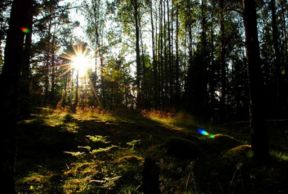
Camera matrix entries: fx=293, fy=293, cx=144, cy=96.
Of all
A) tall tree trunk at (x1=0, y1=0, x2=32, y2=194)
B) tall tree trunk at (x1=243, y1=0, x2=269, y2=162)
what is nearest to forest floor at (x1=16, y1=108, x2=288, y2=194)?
tall tree trunk at (x1=243, y1=0, x2=269, y2=162)

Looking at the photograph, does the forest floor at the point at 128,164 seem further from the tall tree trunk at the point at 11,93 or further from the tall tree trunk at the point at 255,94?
the tall tree trunk at the point at 11,93

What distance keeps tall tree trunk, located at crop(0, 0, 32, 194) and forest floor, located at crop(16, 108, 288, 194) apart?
1.45 metres

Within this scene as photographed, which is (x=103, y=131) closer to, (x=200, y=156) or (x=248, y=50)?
(x=200, y=156)

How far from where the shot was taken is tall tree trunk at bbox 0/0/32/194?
4.57 meters

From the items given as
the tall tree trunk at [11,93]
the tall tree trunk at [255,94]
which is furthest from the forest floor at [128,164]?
the tall tree trunk at [11,93]

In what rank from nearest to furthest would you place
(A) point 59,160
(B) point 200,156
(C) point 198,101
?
(B) point 200,156, (A) point 59,160, (C) point 198,101

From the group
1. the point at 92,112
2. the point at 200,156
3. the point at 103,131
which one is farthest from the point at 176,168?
the point at 92,112

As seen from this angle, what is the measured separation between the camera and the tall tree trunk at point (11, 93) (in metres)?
4.57

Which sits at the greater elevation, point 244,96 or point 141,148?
point 244,96

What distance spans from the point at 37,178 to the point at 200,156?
12.9 ft

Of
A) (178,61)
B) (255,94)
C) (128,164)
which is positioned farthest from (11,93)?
(178,61)

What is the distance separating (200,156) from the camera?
7434mm

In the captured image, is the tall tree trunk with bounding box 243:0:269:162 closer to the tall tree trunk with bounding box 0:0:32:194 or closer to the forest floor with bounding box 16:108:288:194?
the forest floor with bounding box 16:108:288:194

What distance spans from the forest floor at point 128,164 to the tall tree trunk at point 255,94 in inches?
13.2
